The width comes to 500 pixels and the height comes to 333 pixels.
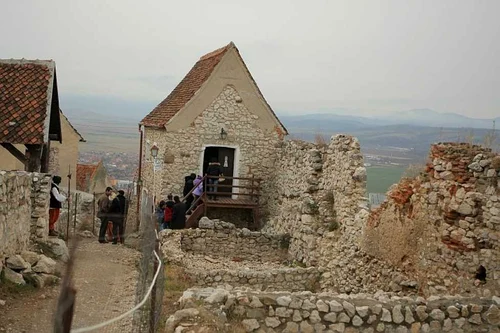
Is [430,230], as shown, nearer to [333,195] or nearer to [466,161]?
[466,161]

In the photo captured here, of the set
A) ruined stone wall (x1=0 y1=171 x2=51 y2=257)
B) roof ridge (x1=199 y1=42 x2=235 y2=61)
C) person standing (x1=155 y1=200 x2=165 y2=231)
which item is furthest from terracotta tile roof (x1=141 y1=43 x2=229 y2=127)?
ruined stone wall (x1=0 y1=171 x2=51 y2=257)

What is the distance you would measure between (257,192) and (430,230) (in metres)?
10.9

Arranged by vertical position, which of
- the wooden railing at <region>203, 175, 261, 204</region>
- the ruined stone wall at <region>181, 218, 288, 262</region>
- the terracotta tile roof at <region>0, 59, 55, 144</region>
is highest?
the terracotta tile roof at <region>0, 59, 55, 144</region>

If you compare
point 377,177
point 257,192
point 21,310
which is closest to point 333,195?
point 377,177

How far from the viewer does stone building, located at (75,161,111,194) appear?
36.1 m

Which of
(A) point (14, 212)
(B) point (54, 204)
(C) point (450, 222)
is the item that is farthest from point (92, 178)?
(C) point (450, 222)

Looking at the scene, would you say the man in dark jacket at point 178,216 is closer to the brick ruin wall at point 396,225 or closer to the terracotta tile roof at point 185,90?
the brick ruin wall at point 396,225

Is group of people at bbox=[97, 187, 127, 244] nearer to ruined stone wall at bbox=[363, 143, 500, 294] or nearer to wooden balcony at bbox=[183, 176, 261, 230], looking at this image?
wooden balcony at bbox=[183, 176, 261, 230]

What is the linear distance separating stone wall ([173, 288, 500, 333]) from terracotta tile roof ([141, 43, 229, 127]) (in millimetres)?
12690

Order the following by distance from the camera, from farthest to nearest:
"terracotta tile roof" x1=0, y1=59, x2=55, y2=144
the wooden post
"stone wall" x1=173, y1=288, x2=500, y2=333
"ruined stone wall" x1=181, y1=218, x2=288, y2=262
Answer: "ruined stone wall" x1=181, y1=218, x2=288, y2=262, "terracotta tile roof" x1=0, y1=59, x2=55, y2=144, "stone wall" x1=173, y1=288, x2=500, y2=333, the wooden post

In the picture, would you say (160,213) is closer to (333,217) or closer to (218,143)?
(218,143)

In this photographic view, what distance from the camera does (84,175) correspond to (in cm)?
3691

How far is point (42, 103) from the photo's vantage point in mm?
14898

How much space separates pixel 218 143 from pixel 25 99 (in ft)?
21.7
